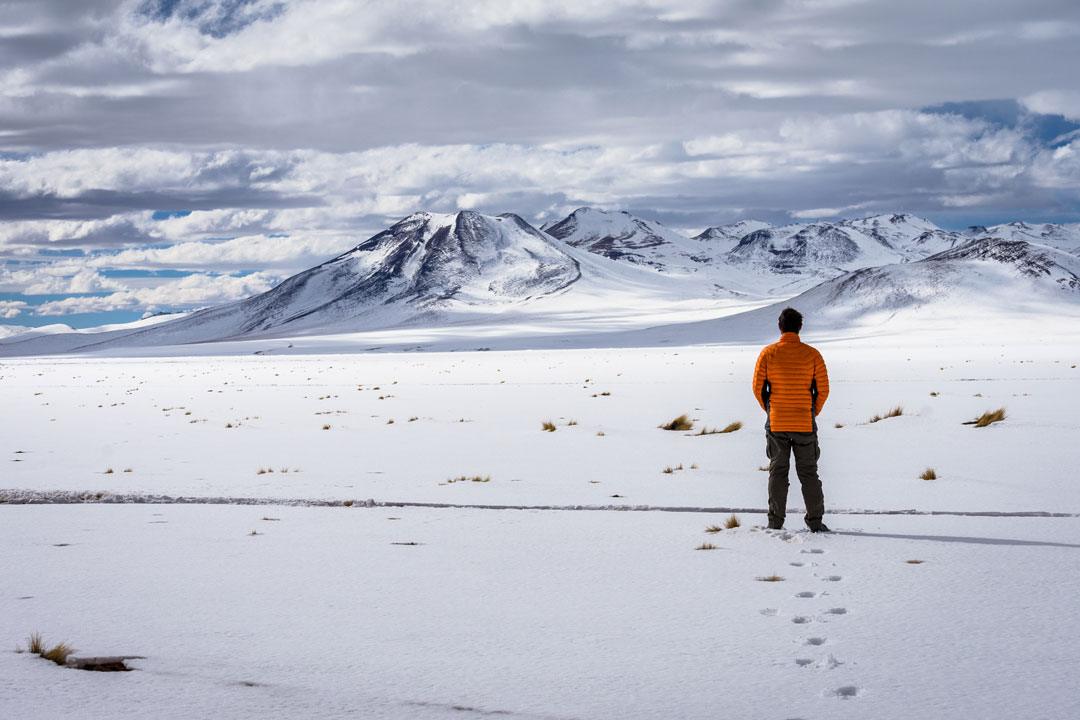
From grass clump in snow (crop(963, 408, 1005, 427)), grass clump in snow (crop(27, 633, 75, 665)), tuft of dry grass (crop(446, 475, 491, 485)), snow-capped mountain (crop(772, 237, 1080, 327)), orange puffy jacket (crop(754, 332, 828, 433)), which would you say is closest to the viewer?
grass clump in snow (crop(27, 633, 75, 665))

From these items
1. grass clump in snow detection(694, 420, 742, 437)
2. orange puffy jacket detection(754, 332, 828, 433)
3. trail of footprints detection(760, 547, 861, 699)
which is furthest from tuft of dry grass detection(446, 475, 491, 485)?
grass clump in snow detection(694, 420, 742, 437)

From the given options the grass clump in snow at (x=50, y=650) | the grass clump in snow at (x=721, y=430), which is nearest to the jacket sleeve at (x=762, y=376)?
the grass clump in snow at (x=50, y=650)

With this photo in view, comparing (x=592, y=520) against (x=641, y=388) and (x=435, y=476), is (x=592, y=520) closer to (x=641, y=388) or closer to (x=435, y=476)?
(x=435, y=476)

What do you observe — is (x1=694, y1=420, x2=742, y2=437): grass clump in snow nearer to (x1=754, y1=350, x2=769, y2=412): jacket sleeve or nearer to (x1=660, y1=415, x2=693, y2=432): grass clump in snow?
(x1=660, y1=415, x2=693, y2=432): grass clump in snow

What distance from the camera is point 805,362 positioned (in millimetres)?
10297

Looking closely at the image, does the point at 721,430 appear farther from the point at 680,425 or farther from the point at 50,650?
the point at 50,650

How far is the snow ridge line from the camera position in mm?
11289

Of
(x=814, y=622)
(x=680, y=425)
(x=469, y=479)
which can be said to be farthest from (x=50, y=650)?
(x=680, y=425)

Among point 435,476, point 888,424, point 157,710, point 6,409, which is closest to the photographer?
point 157,710

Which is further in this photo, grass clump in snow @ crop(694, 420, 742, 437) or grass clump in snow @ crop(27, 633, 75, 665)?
grass clump in snow @ crop(694, 420, 742, 437)

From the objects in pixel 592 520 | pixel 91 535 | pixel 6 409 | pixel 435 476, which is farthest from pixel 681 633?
pixel 6 409

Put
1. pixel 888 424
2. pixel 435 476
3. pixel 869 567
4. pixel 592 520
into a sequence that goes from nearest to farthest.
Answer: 1. pixel 869 567
2. pixel 592 520
3. pixel 435 476
4. pixel 888 424

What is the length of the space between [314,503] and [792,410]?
509 cm

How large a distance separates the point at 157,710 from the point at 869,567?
5.23 metres
